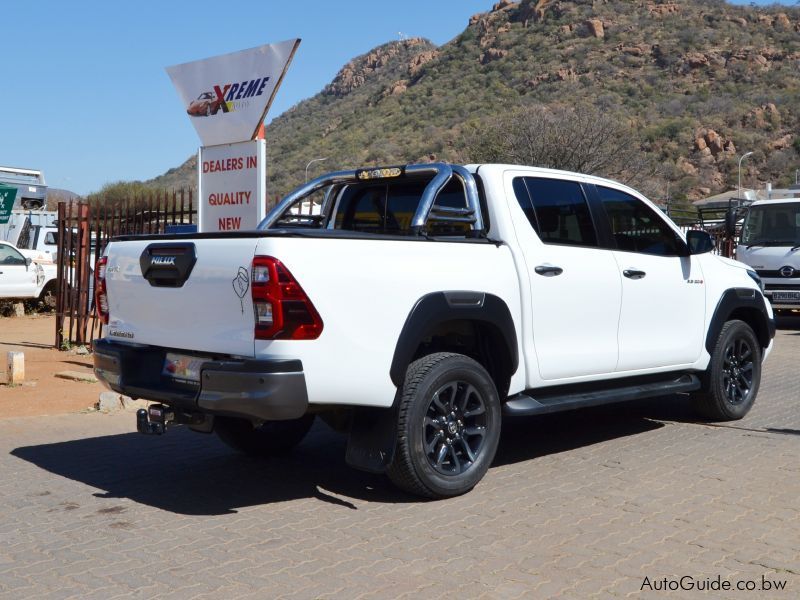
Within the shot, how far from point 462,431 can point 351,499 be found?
81 centimetres

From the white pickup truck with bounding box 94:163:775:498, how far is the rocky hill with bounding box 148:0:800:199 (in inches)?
1476

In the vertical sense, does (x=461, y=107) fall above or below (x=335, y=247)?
above

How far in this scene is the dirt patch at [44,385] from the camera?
373 inches

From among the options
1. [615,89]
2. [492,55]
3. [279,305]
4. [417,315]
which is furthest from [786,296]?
[492,55]

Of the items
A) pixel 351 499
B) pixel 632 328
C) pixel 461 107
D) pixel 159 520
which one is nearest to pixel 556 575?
pixel 351 499

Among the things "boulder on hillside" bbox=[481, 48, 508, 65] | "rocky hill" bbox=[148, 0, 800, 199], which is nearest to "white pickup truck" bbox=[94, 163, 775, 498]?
"rocky hill" bbox=[148, 0, 800, 199]

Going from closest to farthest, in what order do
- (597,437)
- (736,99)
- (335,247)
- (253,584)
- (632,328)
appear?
(253,584) < (335,247) < (632,328) < (597,437) < (736,99)

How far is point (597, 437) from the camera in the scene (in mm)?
7797

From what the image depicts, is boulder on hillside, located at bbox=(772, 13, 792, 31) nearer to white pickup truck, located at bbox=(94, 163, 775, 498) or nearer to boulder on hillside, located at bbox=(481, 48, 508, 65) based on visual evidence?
boulder on hillside, located at bbox=(481, 48, 508, 65)

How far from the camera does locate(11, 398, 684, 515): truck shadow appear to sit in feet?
19.9

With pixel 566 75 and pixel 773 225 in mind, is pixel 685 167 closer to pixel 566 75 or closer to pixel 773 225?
pixel 566 75

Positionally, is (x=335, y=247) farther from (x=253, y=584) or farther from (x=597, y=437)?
(x=597, y=437)

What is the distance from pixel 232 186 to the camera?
10.5 meters

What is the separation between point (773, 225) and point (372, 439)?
13.9 m
